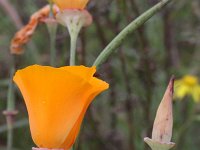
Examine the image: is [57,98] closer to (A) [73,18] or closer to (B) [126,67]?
(A) [73,18]

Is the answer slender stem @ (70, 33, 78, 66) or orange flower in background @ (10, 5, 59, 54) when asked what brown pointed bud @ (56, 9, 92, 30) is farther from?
orange flower in background @ (10, 5, 59, 54)

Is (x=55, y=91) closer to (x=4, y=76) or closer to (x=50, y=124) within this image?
(x=50, y=124)

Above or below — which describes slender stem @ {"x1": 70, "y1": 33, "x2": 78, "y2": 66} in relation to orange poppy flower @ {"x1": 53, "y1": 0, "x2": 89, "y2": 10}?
below

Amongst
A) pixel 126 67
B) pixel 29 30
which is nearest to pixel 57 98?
pixel 29 30

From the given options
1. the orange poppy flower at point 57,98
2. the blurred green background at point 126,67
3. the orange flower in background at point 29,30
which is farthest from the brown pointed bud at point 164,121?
the blurred green background at point 126,67

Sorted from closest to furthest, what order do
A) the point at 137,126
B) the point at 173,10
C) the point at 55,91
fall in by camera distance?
the point at 55,91 → the point at 137,126 → the point at 173,10

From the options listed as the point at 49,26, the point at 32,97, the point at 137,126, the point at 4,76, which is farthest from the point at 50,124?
the point at 4,76

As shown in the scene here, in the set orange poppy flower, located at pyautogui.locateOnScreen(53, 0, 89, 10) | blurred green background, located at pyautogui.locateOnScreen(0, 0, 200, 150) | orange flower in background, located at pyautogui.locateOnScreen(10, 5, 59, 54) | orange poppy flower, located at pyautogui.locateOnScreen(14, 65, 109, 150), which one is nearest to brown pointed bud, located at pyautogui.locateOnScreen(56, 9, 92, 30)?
orange poppy flower, located at pyautogui.locateOnScreen(53, 0, 89, 10)

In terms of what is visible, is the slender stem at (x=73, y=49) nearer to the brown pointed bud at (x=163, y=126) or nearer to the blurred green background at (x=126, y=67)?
the brown pointed bud at (x=163, y=126)
